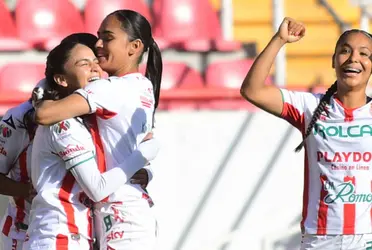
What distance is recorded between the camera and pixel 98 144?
398 cm

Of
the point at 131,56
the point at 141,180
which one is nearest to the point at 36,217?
the point at 141,180

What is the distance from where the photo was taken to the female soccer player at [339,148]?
425 cm

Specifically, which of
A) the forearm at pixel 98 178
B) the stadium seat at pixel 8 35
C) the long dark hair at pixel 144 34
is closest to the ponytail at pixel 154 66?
the long dark hair at pixel 144 34

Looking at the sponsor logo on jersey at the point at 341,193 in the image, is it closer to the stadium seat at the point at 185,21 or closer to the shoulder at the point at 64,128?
the shoulder at the point at 64,128

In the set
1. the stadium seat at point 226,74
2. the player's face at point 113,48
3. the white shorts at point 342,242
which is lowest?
the stadium seat at point 226,74

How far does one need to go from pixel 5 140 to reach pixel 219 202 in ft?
7.84

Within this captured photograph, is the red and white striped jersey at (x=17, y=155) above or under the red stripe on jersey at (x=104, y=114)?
under

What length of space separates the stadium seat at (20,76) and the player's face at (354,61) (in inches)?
133

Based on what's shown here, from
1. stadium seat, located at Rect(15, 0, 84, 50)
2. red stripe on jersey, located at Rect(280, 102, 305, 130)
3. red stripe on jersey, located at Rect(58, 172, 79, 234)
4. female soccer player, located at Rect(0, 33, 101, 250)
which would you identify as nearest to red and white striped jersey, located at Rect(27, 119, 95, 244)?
red stripe on jersey, located at Rect(58, 172, 79, 234)

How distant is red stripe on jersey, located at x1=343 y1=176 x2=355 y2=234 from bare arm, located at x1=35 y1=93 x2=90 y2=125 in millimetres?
1120

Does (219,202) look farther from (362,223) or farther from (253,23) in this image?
(253,23)

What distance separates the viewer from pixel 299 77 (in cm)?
924

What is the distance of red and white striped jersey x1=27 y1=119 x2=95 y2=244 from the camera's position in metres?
3.91

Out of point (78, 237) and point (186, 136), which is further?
point (186, 136)
